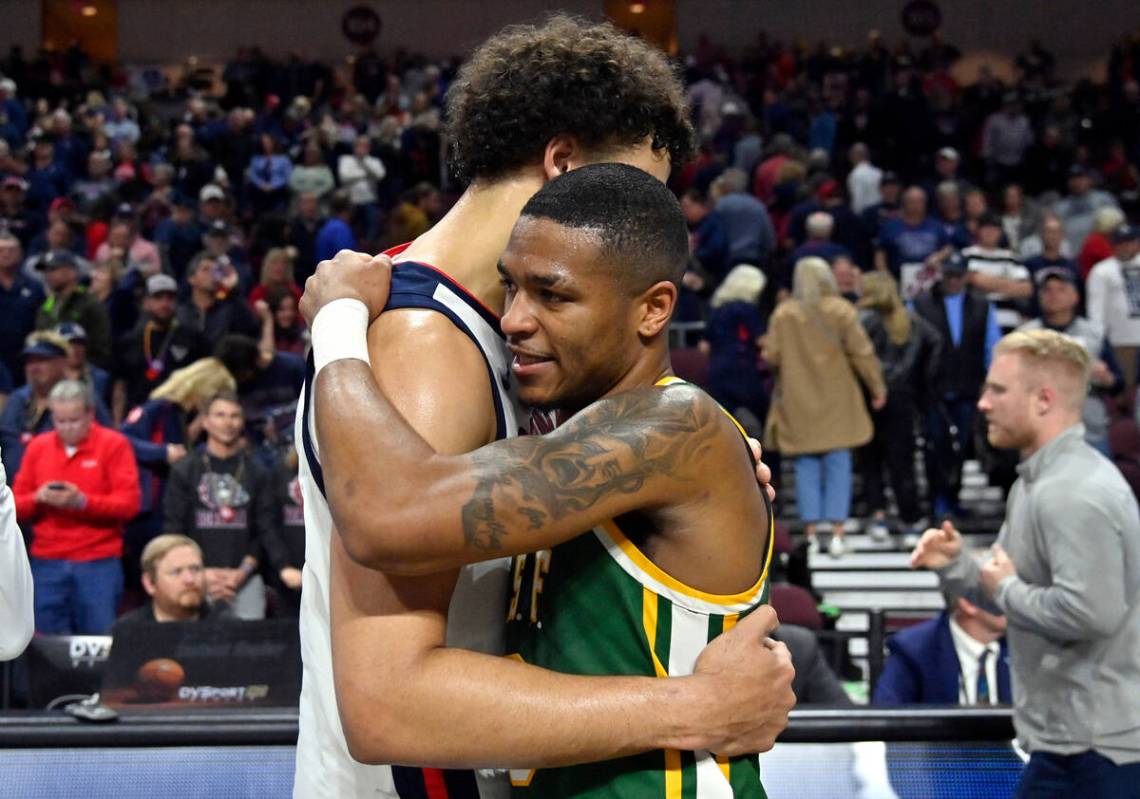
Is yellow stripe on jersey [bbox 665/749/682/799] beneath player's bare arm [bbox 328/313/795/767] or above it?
beneath

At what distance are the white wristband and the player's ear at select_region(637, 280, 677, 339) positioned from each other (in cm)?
39

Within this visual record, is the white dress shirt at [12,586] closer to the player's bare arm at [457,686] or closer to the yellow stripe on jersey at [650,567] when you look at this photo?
the player's bare arm at [457,686]

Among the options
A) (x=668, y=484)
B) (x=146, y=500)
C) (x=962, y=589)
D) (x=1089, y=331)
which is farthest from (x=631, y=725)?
(x=1089, y=331)

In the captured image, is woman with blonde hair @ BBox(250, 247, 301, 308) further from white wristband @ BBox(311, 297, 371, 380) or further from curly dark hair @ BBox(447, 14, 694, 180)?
white wristband @ BBox(311, 297, 371, 380)

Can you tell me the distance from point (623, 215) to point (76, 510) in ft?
18.6

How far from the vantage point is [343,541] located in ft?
6.11

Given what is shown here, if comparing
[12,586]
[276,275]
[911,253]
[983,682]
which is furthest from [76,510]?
[911,253]

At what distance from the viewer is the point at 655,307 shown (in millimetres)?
2059

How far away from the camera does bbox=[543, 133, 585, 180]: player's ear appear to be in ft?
7.36

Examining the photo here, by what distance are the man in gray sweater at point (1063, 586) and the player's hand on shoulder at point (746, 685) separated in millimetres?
1569

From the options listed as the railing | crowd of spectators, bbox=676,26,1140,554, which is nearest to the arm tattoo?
the railing

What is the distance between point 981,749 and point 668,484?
5.63ft

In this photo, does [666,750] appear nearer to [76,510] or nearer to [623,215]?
[623,215]

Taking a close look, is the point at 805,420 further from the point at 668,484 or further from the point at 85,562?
the point at 668,484
